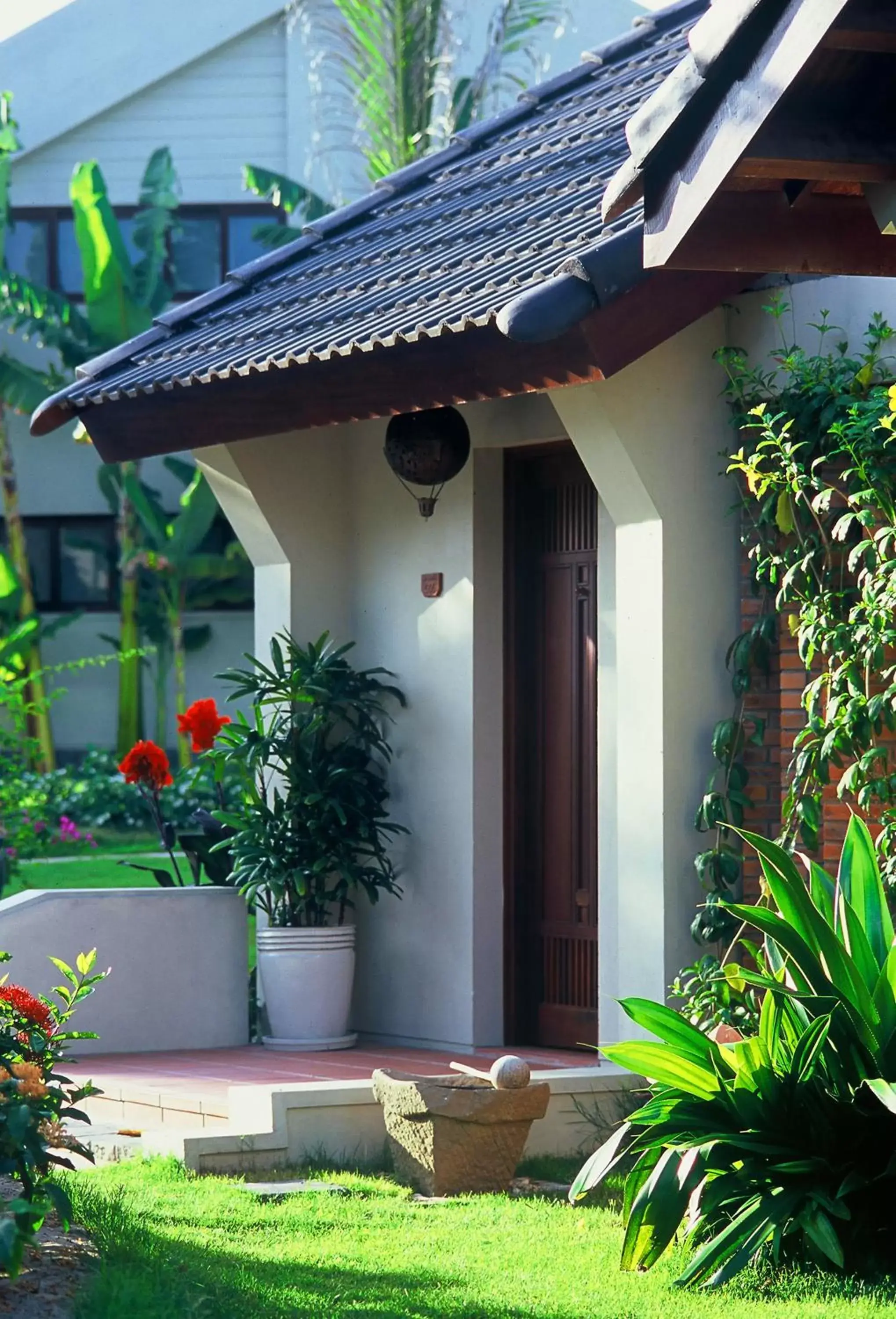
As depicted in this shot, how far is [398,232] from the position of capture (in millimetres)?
10156

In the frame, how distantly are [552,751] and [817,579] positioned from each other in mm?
2190

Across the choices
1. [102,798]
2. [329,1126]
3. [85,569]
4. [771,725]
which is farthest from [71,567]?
[329,1126]

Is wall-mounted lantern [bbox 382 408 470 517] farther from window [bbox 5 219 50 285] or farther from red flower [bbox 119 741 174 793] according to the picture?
window [bbox 5 219 50 285]

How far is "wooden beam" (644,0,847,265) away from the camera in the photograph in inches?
155

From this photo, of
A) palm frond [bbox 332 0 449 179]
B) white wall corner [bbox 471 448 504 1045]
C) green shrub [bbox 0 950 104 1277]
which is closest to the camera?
green shrub [bbox 0 950 104 1277]

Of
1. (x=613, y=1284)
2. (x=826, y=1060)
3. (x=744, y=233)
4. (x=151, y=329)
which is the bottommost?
(x=613, y=1284)

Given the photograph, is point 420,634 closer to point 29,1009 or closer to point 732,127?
point 29,1009

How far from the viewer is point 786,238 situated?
479 centimetres

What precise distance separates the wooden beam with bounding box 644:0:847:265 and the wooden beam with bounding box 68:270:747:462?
2506mm

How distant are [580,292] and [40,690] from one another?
14796 millimetres

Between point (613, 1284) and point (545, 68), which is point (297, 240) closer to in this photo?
point (613, 1284)

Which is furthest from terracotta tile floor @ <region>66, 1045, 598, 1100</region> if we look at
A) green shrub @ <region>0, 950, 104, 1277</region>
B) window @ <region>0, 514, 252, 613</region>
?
window @ <region>0, 514, 252, 613</region>

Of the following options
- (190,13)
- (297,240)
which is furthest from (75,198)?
(297,240)

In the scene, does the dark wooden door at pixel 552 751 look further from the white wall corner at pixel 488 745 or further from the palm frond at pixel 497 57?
the palm frond at pixel 497 57
